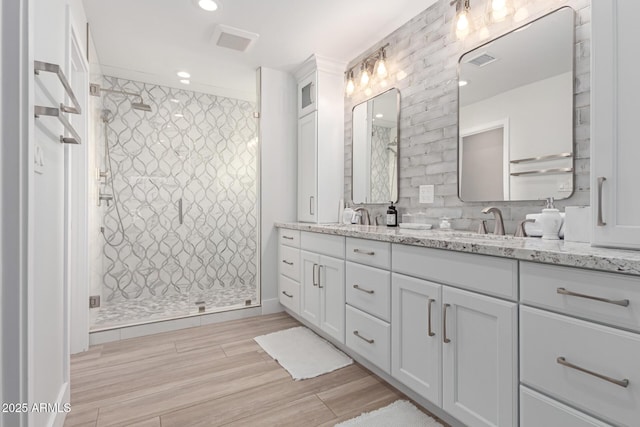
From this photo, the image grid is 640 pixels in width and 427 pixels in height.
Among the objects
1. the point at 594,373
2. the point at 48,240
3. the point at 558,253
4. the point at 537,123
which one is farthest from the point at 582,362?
the point at 48,240

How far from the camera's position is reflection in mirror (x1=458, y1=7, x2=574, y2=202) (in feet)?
5.31

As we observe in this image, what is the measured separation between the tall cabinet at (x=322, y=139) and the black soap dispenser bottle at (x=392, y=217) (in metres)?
0.77

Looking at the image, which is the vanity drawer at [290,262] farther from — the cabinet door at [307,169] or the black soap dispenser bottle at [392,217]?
the black soap dispenser bottle at [392,217]

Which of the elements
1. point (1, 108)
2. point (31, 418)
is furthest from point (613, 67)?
point (31, 418)

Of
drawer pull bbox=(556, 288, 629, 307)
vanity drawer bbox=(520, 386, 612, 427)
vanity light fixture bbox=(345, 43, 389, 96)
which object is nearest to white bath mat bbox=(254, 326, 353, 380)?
vanity drawer bbox=(520, 386, 612, 427)

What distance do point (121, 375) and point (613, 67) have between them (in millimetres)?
2891

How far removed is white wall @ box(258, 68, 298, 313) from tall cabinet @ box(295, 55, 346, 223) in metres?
0.17

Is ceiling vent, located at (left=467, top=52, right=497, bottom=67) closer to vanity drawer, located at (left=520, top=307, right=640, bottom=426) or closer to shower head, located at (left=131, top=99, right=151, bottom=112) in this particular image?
vanity drawer, located at (left=520, top=307, right=640, bottom=426)

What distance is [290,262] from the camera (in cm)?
304

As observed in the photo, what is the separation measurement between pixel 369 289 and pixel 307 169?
1.67 meters

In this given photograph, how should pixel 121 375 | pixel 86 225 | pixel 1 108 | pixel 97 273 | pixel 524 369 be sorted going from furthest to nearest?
pixel 97 273, pixel 86 225, pixel 121 375, pixel 524 369, pixel 1 108

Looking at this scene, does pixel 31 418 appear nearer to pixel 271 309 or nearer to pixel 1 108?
pixel 1 108

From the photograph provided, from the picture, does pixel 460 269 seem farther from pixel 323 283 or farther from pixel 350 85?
pixel 350 85

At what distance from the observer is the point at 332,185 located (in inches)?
128
